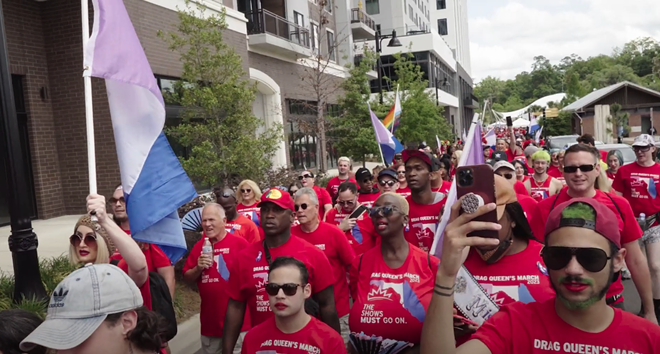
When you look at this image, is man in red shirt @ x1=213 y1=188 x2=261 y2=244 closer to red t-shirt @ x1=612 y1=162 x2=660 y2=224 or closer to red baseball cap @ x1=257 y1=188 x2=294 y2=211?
red baseball cap @ x1=257 y1=188 x2=294 y2=211

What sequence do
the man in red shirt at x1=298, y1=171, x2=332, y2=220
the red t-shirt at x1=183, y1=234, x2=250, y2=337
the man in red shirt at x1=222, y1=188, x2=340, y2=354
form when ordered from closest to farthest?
the man in red shirt at x1=222, y1=188, x2=340, y2=354 < the red t-shirt at x1=183, y1=234, x2=250, y2=337 < the man in red shirt at x1=298, y1=171, x2=332, y2=220

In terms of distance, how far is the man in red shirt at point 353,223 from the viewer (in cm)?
559

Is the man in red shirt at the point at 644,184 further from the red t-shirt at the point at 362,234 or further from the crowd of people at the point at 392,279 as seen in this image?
the red t-shirt at the point at 362,234

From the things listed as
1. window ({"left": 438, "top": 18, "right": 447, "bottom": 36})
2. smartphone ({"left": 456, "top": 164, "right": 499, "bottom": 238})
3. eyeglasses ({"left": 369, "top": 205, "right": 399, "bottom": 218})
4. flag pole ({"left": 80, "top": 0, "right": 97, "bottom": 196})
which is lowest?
eyeglasses ({"left": 369, "top": 205, "right": 399, "bottom": 218})

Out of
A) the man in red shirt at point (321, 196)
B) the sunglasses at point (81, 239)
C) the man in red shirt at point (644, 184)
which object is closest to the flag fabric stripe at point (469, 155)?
the sunglasses at point (81, 239)

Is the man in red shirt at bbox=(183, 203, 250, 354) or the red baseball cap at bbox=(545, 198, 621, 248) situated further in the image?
the man in red shirt at bbox=(183, 203, 250, 354)

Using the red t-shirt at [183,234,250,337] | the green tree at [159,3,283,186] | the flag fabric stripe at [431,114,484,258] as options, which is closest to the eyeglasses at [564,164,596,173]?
the flag fabric stripe at [431,114,484,258]

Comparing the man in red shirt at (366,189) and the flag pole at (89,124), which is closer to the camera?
the flag pole at (89,124)

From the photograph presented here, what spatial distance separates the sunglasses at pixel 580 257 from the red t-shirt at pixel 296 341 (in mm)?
1613

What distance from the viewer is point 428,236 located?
17.4ft

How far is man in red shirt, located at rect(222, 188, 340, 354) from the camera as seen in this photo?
13.8 feet

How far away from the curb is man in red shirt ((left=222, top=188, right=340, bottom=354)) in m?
2.87

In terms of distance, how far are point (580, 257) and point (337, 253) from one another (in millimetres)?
3340

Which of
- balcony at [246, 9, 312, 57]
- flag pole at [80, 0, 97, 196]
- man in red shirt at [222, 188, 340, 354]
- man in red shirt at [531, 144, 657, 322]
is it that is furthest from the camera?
balcony at [246, 9, 312, 57]
